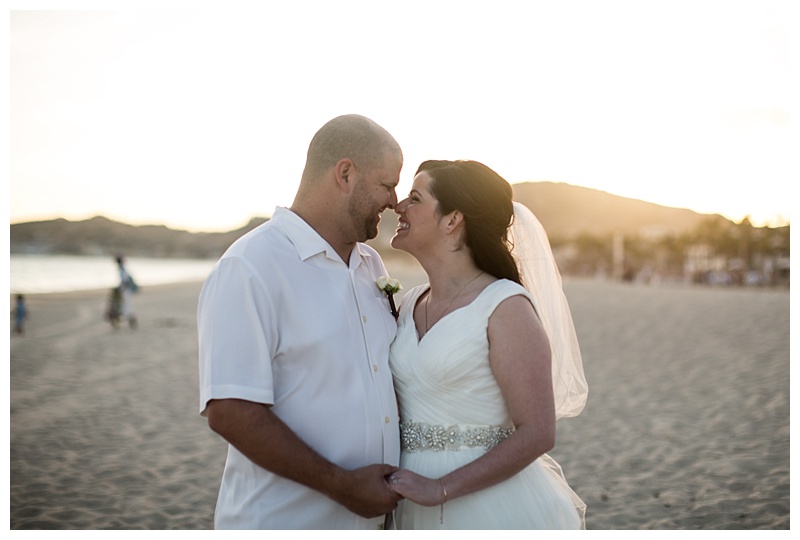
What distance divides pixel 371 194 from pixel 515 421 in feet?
3.85

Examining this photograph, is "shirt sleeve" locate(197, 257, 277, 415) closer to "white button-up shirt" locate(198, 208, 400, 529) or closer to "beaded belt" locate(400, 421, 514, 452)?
"white button-up shirt" locate(198, 208, 400, 529)

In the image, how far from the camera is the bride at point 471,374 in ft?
9.23

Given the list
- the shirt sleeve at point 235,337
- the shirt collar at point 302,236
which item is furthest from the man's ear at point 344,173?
the shirt sleeve at point 235,337

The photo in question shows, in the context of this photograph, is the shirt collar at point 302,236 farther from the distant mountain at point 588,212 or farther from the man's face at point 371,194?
the distant mountain at point 588,212

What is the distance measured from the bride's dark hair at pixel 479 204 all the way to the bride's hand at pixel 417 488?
998 millimetres

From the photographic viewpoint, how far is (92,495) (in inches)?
262

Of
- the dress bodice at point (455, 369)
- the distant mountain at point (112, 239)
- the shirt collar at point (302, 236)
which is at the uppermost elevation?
the shirt collar at point (302, 236)

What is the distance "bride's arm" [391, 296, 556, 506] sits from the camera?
109 inches

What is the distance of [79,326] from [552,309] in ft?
67.8

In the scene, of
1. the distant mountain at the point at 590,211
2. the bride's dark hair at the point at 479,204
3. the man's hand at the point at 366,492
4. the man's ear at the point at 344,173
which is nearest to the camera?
the man's hand at the point at 366,492

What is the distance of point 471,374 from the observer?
302 centimetres

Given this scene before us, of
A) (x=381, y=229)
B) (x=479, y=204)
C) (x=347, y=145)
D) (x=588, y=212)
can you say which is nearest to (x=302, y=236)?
(x=347, y=145)

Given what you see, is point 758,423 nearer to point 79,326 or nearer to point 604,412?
point 604,412
